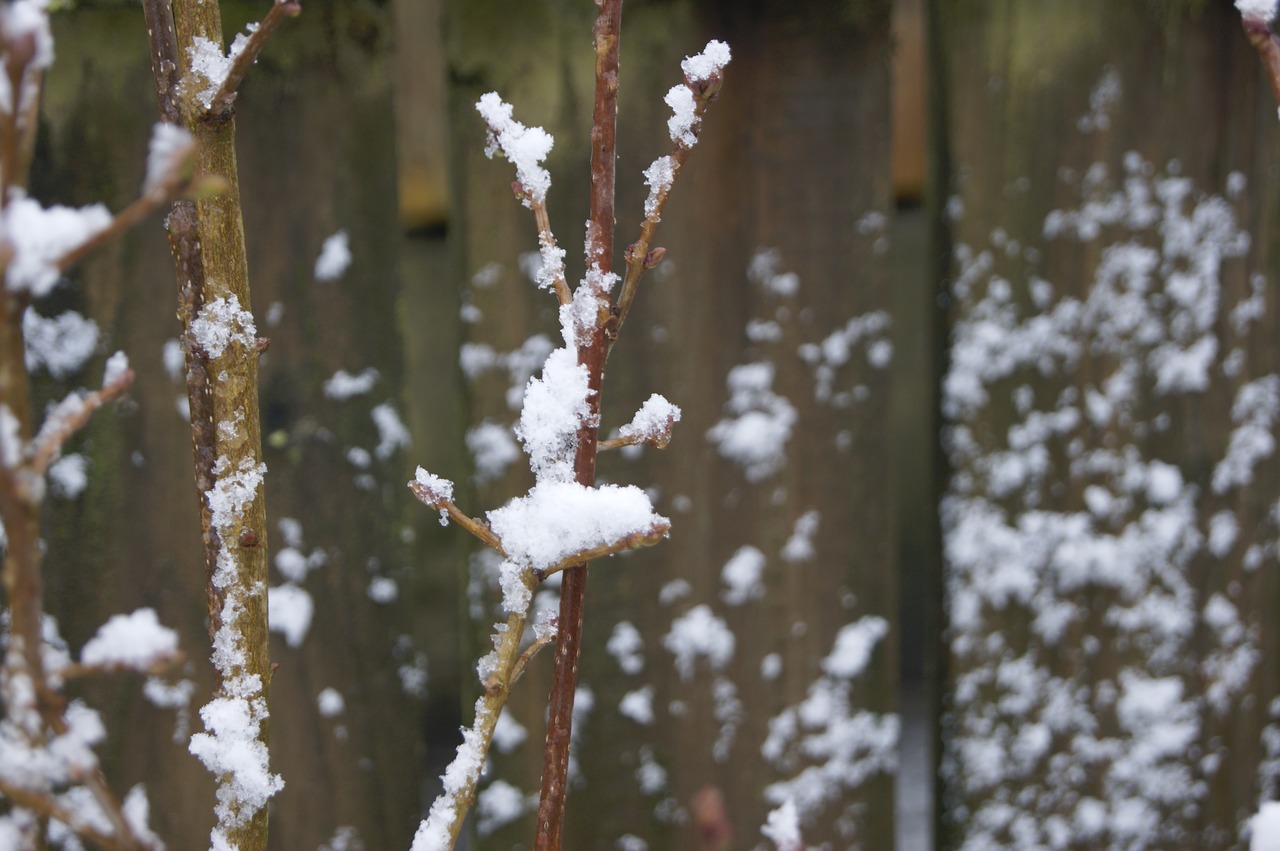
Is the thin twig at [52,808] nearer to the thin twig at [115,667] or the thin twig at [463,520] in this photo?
the thin twig at [115,667]

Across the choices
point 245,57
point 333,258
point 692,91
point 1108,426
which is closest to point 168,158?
point 245,57

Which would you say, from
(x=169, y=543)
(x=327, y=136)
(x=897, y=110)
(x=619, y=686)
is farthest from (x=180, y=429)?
(x=897, y=110)

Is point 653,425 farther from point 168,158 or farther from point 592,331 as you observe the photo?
point 168,158

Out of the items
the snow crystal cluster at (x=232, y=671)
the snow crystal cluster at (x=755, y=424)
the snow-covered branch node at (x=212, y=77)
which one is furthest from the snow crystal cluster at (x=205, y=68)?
the snow crystal cluster at (x=755, y=424)

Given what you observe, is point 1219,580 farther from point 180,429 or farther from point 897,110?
point 180,429

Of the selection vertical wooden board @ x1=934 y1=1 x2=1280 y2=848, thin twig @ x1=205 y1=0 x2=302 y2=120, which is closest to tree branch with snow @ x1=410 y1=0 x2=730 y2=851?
thin twig @ x1=205 y1=0 x2=302 y2=120

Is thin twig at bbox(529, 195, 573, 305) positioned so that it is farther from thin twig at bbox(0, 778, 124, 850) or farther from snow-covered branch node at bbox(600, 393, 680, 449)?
thin twig at bbox(0, 778, 124, 850)
